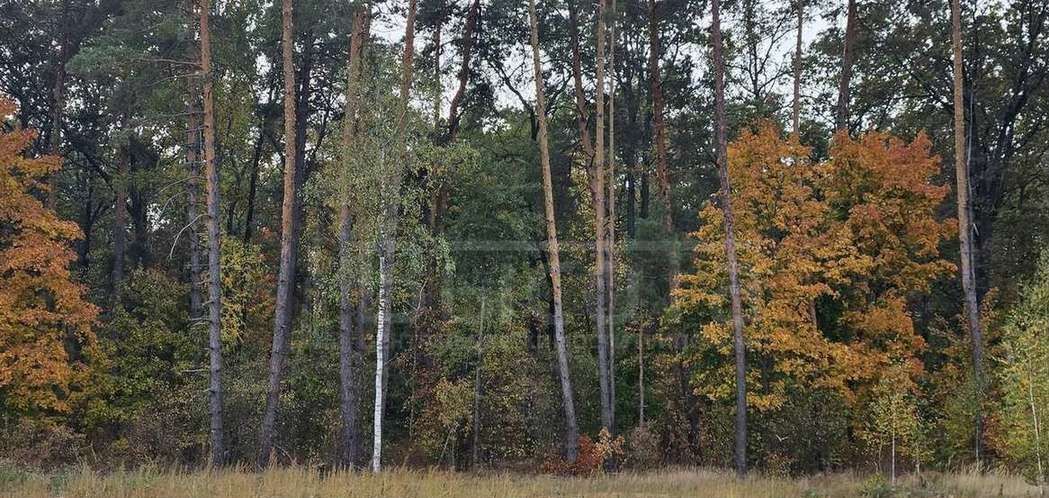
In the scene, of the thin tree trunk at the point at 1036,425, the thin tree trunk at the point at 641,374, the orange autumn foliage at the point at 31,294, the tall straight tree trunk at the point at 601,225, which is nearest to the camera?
the thin tree trunk at the point at 1036,425

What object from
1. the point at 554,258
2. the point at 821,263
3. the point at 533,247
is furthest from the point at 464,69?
the point at 821,263

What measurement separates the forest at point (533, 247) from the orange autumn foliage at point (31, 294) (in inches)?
3.6

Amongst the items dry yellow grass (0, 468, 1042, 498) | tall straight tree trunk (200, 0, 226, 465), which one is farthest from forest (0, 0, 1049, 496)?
dry yellow grass (0, 468, 1042, 498)

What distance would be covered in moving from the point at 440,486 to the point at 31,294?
14051 mm

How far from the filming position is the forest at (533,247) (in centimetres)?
1708

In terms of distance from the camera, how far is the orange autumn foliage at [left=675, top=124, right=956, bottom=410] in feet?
62.5

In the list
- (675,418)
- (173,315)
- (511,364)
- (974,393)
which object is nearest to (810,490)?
Answer: (974,393)

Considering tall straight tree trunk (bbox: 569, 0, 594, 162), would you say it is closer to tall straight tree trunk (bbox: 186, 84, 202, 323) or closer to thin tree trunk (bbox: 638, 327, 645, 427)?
thin tree trunk (bbox: 638, 327, 645, 427)

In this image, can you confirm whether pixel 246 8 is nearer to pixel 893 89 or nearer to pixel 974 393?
pixel 893 89

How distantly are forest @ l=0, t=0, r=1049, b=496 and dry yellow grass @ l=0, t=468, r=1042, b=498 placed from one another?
38.5 inches

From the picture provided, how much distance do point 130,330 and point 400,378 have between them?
9.04m

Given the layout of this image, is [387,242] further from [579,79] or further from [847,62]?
[847,62]

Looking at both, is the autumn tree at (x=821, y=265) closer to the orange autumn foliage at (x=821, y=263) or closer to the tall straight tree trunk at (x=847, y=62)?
the orange autumn foliage at (x=821, y=263)

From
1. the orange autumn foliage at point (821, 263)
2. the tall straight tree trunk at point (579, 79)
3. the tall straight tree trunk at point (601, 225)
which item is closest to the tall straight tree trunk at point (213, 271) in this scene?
the tall straight tree trunk at point (601, 225)
